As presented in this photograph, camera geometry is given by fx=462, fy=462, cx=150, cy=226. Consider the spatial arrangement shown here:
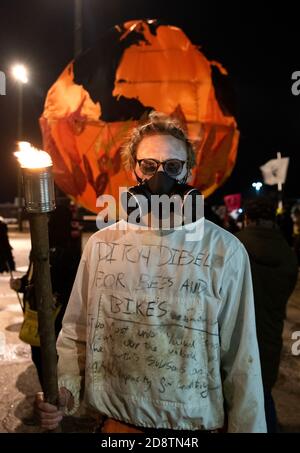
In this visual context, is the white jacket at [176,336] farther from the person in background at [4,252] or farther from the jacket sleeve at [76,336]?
the person in background at [4,252]

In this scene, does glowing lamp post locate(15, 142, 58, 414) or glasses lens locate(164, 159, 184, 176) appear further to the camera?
glasses lens locate(164, 159, 184, 176)

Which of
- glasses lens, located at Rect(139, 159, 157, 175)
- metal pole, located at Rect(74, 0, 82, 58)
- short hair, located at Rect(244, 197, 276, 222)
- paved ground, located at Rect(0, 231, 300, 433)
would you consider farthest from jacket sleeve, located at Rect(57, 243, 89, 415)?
metal pole, located at Rect(74, 0, 82, 58)

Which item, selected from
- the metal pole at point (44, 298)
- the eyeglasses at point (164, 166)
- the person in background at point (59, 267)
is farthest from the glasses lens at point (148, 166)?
the person in background at point (59, 267)

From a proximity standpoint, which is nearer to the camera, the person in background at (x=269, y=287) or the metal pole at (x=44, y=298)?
the metal pole at (x=44, y=298)

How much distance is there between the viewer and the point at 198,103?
564cm

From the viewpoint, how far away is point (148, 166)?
1974 mm

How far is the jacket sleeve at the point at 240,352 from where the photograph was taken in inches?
70.6

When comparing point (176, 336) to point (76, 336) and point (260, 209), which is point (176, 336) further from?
point (260, 209)

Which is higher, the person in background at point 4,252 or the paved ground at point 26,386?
the person in background at point 4,252

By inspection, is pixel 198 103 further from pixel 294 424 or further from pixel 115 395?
Answer: pixel 115 395

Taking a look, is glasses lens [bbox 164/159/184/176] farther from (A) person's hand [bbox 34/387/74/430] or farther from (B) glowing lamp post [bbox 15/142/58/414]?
(A) person's hand [bbox 34/387/74/430]

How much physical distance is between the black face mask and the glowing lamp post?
375mm

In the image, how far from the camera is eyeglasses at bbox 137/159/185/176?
6.40ft
